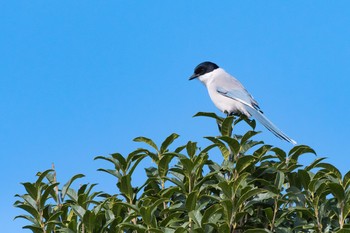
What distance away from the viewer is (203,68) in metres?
11.8

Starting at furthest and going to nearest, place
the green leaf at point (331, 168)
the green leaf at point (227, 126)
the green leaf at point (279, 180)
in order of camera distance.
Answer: the green leaf at point (227, 126) → the green leaf at point (331, 168) → the green leaf at point (279, 180)

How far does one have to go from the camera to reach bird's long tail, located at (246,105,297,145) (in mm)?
8728

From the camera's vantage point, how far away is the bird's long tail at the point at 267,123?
28.6ft

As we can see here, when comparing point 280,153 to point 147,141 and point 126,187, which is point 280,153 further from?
point 126,187

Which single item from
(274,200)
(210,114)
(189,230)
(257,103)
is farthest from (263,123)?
(189,230)

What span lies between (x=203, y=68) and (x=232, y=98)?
182 centimetres

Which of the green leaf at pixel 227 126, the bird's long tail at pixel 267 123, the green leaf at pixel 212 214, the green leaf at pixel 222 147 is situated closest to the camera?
the green leaf at pixel 212 214

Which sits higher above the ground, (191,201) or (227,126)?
(227,126)

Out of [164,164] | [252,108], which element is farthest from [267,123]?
[164,164]

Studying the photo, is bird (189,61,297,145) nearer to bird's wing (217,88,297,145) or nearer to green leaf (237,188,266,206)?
bird's wing (217,88,297,145)

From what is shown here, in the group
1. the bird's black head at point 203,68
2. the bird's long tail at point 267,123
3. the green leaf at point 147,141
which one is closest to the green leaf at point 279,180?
the green leaf at point 147,141

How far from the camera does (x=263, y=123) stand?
30.5 ft

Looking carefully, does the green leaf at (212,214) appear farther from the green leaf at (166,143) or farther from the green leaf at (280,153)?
the green leaf at (166,143)

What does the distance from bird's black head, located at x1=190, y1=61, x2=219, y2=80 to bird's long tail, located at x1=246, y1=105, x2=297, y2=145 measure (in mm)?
2099
